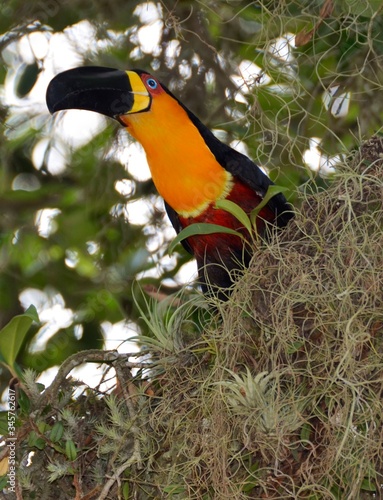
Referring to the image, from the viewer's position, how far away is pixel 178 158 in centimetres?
197

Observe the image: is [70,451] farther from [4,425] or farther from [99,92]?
[99,92]

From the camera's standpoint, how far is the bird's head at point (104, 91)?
1838 millimetres

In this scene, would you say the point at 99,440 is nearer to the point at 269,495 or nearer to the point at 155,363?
the point at 155,363

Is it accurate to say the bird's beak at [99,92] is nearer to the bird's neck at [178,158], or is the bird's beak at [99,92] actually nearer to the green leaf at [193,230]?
the bird's neck at [178,158]

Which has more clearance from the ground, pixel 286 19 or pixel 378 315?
pixel 286 19

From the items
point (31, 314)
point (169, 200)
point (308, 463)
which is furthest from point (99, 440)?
point (169, 200)

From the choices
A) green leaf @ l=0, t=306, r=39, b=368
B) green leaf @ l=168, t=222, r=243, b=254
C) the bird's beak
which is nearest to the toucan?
the bird's beak

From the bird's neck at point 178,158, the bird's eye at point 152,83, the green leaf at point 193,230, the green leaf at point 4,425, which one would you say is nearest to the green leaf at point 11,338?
the green leaf at point 4,425


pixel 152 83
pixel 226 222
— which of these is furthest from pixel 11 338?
pixel 152 83

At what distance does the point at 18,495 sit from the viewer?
50.6 inches

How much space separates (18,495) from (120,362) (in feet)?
0.83

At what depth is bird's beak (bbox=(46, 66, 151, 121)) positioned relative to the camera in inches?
72.3

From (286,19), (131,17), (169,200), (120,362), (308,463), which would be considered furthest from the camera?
(131,17)

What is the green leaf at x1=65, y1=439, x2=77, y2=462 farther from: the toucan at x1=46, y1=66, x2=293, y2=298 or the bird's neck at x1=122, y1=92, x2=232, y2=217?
the bird's neck at x1=122, y1=92, x2=232, y2=217
